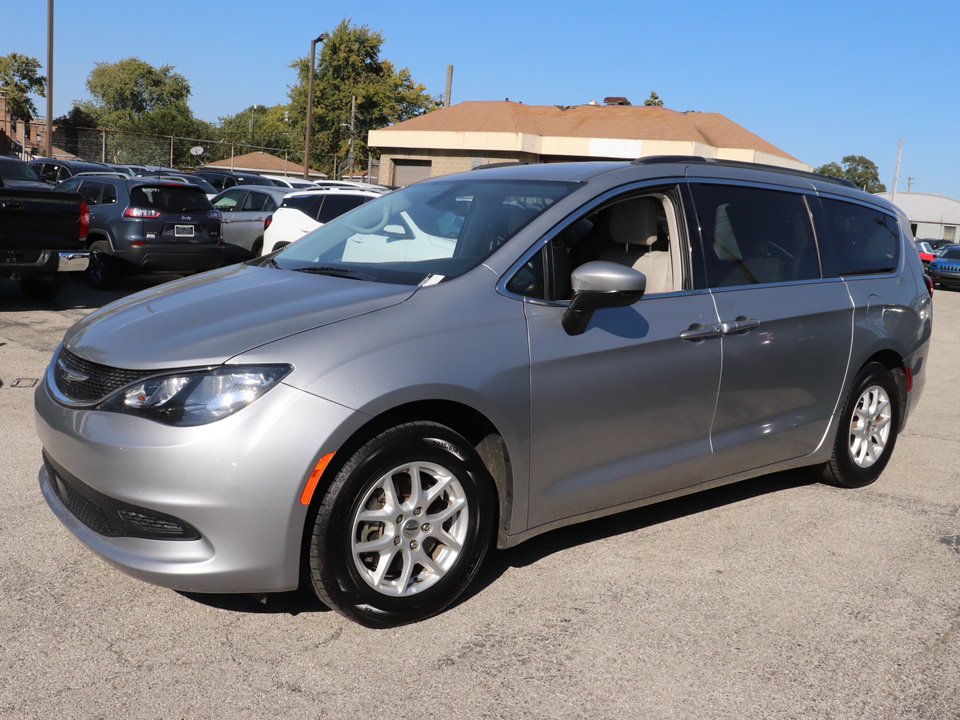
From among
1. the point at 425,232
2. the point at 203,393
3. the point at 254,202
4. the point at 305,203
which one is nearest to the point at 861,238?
the point at 425,232

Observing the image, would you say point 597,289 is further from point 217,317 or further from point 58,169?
point 58,169

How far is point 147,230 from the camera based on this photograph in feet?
40.7

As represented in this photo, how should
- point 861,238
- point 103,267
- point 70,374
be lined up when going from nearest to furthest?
point 70,374
point 861,238
point 103,267

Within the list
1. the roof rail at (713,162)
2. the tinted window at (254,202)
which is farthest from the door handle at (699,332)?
the tinted window at (254,202)

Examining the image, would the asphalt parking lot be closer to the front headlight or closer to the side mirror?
the front headlight

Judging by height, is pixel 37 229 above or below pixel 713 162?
below

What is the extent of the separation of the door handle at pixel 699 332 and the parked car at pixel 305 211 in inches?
350

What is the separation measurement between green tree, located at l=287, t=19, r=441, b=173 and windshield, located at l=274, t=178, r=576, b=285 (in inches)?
2335

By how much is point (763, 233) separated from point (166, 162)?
4312 centimetres

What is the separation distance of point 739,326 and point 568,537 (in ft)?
4.26

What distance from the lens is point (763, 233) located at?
4.65 m

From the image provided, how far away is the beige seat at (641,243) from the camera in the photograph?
13.9 feet

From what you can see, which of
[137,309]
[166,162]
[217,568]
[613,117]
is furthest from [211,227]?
[166,162]

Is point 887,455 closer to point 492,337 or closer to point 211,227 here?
point 492,337
